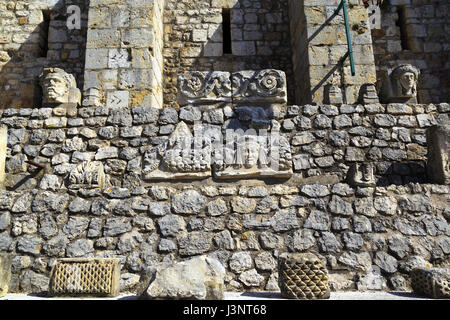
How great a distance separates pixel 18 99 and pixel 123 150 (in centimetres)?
433

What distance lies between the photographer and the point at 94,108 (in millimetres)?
4414

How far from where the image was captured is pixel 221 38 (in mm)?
7371

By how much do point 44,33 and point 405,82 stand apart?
22.8 ft

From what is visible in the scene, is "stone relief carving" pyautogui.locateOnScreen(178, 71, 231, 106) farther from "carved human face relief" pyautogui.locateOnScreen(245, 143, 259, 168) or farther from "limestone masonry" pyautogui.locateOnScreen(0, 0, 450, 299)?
"carved human face relief" pyautogui.locateOnScreen(245, 143, 259, 168)

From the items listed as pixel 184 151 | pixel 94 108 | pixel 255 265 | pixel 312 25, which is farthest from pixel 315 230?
pixel 312 25

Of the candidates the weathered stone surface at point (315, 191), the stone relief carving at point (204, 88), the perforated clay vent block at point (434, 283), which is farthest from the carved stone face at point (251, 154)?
the perforated clay vent block at point (434, 283)

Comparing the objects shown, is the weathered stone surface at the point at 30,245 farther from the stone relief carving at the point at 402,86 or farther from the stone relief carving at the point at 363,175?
the stone relief carving at the point at 402,86

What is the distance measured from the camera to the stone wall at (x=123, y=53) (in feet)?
19.5

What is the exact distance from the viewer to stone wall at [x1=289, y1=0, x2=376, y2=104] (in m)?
6.12

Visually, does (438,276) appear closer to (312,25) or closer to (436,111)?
(436,111)

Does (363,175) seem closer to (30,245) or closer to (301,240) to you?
(301,240)

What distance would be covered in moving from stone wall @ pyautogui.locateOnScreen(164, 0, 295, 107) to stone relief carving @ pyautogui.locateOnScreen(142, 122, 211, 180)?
3065mm

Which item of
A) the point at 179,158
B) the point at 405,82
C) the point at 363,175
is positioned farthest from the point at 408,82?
the point at 179,158

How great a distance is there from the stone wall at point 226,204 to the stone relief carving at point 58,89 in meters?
0.22
